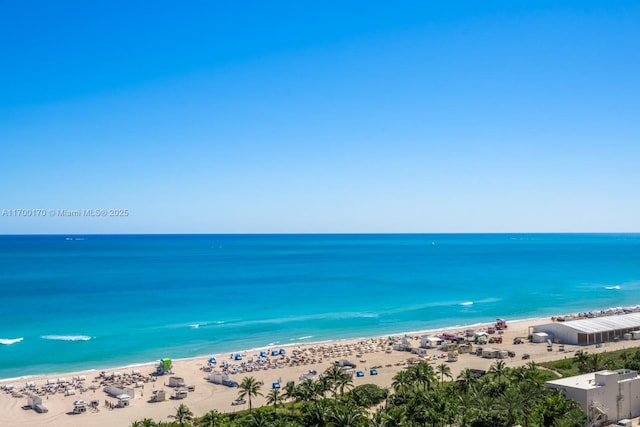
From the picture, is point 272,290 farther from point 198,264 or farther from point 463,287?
point 198,264

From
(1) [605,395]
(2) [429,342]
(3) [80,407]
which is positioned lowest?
(3) [80,407]

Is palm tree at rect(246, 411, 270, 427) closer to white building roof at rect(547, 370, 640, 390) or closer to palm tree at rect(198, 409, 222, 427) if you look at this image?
palm tree at rect(198, 409, 222, 427)

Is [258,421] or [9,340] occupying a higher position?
[258,421]

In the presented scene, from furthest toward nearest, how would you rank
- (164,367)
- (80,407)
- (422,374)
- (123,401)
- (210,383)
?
1. (164,367)
2. (210,383)
3. (123,401)
4. (80,407)
5. (422,374)

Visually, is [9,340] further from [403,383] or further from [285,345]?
[403,383]

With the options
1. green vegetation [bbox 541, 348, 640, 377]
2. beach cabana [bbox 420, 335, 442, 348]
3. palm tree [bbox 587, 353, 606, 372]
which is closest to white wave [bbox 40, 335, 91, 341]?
beach cabana [bbox 420, 335, 442, 348]

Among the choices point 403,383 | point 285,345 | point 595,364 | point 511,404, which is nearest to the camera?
point 511,404

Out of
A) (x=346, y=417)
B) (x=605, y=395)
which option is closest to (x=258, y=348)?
(x=346, y=417)
